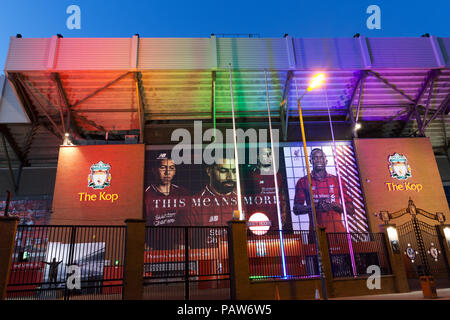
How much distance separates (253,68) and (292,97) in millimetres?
5370

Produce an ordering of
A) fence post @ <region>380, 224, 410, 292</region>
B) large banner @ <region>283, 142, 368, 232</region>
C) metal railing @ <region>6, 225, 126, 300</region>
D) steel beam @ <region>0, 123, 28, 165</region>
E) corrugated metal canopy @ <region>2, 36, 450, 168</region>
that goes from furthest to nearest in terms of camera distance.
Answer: steel beam @ <region>0, 123, 28, 165</region>, large banner @ <region>283, 142, 368, 232</region>, corrugated metal canopy @ <region>2, 36, 450, 168</region>, fence post @ <region>380, 224, 410, 292</region>, metal railing @ <region>6, 225, 126, 300</region>

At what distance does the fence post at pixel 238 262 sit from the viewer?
11.6m

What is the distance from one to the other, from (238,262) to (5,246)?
26.0ft

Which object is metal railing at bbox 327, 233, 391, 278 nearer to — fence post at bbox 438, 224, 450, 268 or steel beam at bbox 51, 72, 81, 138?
fence post at bbox 438, 224, 450, 268

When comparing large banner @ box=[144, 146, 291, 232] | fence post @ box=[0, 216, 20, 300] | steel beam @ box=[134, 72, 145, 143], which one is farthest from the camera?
large banner @ box=[144, 146, 291, 232]

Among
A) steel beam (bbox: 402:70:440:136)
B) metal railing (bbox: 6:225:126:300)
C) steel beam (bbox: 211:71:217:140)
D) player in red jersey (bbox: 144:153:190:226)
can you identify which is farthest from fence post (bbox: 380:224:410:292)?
steel beam (bbox: 402:70:440:136)

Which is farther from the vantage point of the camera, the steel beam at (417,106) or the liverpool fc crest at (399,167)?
the liverpool fc crest at (399,167)

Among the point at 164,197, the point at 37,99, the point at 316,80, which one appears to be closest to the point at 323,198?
the point at 164,197

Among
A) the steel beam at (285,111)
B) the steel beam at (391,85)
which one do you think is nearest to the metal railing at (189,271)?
the steel beam at (285,111)

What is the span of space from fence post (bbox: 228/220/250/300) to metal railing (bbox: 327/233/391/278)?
5021mm

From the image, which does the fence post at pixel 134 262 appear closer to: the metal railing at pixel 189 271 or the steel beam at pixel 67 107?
the metal railing at pixel 189 271

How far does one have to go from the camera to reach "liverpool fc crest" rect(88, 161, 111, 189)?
26344 mm

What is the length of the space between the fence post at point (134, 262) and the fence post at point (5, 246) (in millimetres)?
3474

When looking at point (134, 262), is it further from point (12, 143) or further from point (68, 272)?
point (12, 143)
